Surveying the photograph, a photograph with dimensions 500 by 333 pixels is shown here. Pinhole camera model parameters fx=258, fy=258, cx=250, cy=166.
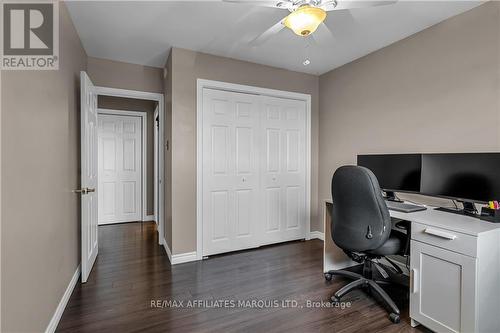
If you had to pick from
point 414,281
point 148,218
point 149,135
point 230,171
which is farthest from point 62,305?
point 149,135

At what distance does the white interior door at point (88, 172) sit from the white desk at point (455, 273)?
276cm

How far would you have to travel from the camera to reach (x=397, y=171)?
98.4 inches

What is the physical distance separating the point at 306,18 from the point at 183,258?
2.64m

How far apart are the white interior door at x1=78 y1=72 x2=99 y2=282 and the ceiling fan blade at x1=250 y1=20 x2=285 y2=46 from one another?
172cm

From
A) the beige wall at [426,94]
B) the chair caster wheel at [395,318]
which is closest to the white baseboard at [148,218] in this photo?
the beige wall at [426,94]

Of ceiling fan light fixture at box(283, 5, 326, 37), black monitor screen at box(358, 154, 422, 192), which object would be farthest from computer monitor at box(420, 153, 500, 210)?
ceiling fan light fixture at box(283, 5, 326, 37)

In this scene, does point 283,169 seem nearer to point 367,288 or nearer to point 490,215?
point 367,288

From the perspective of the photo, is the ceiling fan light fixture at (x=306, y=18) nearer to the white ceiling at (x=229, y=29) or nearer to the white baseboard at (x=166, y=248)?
the white ceiling at (x=229, y=29)

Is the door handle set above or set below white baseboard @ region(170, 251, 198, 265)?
above

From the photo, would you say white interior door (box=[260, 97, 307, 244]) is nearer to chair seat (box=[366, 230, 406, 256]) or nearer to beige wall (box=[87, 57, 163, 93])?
beige wall (box=[87, 57, 163, 93])

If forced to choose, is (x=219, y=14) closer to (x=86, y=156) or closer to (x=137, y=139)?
(x=86, y=156)

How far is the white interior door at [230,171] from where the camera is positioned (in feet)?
10.3

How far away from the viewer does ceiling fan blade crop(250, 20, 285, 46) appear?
7.86ft

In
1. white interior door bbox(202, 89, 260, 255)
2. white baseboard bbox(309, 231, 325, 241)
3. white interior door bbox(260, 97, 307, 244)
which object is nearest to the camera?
white interior door bbox(202, 89, 260, 255)
